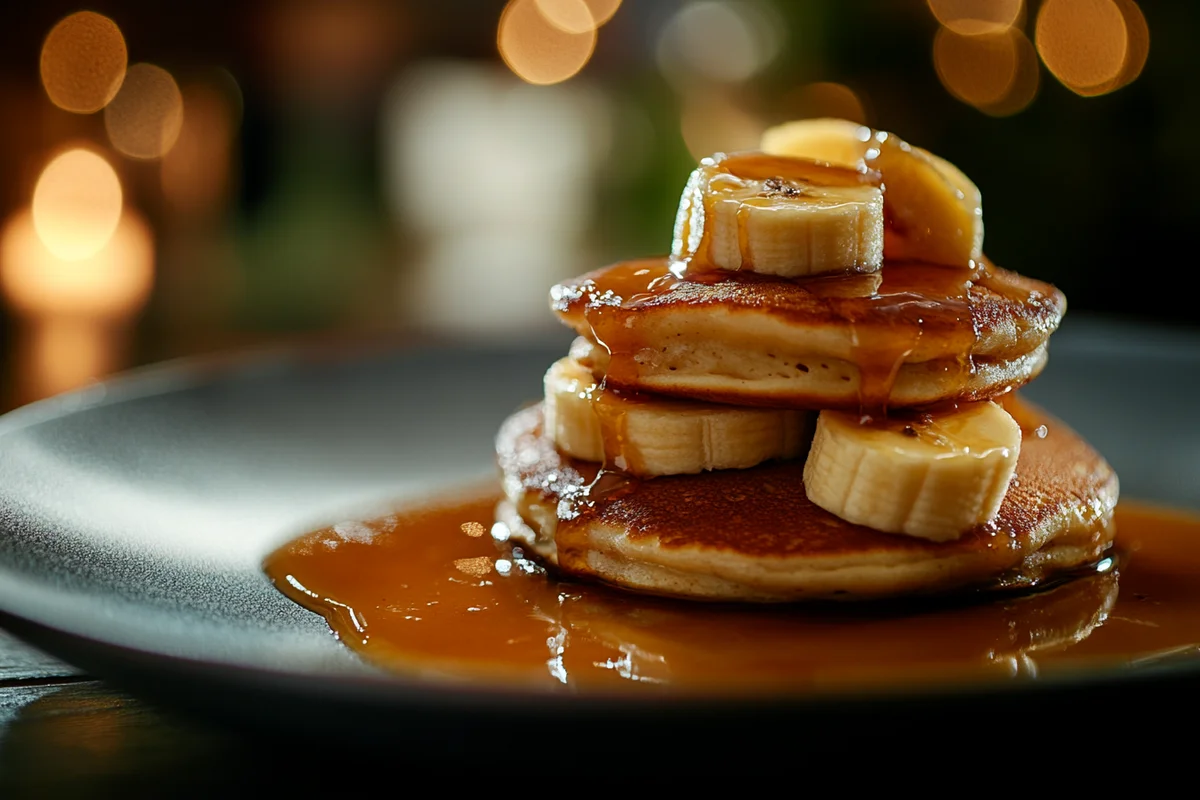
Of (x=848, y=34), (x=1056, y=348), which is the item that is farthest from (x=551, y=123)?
(x=1056, y=348)

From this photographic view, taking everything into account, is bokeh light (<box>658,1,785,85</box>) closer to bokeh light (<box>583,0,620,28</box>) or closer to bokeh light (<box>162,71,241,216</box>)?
bokeh light (<box>583,0,620,28</box>)

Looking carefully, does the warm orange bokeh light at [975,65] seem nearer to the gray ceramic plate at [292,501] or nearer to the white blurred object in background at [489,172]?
the gray ceramic plate at [292,501]

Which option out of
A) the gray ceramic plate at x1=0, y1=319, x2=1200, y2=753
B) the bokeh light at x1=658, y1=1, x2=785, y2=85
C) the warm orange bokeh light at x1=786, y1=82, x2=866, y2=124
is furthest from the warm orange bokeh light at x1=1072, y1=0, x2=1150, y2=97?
the gray ceramic plate at x1=0, y1=319, x2=1200, y2=753

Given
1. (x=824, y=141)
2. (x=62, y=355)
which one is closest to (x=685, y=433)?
(x=824, y=141)

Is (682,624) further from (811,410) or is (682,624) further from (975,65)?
(975,65)

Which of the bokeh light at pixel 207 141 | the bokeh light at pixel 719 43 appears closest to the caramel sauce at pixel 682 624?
the bokeh light at pixel 719 43

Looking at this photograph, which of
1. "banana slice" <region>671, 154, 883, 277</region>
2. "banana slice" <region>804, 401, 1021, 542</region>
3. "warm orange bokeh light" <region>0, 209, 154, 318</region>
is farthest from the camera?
"warm orange bokeh light" <region>0, 209, 154, 318</region>

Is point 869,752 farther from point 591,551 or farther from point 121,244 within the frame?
point 121,244
